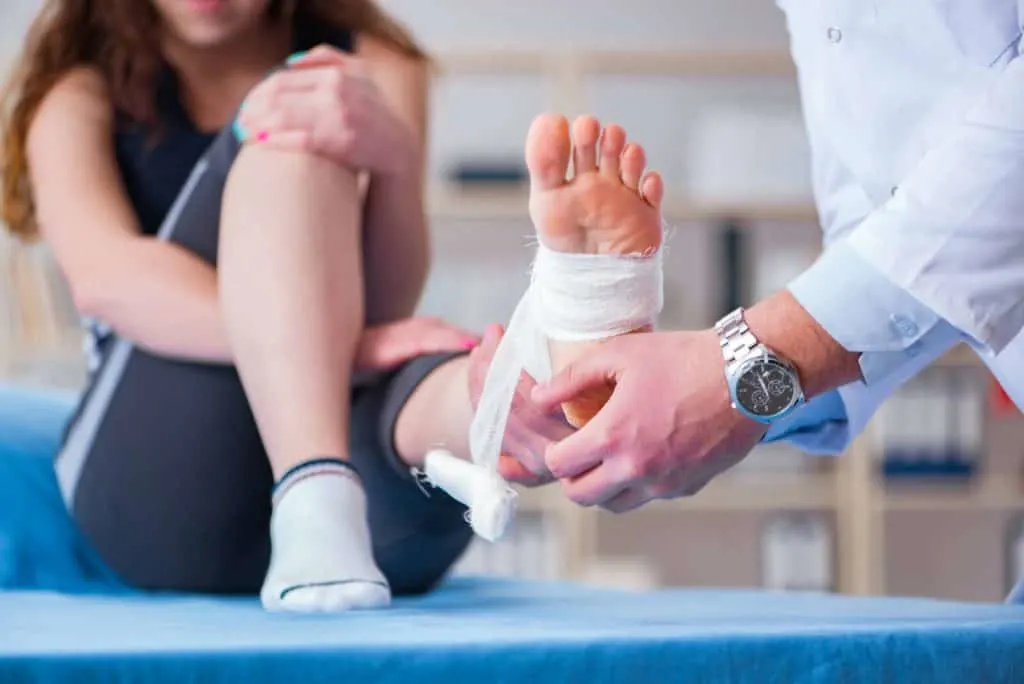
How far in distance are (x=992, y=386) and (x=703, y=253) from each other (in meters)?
0.76

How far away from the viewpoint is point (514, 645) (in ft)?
1.99

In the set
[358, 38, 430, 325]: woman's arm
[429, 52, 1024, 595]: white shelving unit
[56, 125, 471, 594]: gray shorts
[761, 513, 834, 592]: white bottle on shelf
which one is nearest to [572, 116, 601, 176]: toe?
[56, 125, 471, 594]: gray shorts

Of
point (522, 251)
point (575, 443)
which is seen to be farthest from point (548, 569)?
point (575, 443)

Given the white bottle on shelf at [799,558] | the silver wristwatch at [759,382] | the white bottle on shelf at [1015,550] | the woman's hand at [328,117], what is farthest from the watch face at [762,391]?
the white bottle on shelf at [1015,550]

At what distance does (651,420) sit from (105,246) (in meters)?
0.57

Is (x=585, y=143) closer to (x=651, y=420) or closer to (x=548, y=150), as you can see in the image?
(x=548, y=150)

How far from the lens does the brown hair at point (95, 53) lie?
4.05 feet

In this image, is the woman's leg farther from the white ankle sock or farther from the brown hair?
the brown hair

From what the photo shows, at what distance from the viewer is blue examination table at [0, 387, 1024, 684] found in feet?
1.91

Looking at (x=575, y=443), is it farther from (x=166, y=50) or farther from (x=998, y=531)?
(x=998, y=531)

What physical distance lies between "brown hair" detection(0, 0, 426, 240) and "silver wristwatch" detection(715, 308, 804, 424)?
685 mm

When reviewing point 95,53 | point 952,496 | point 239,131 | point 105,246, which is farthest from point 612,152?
point 952,496

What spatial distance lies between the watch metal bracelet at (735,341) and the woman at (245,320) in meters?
0.10

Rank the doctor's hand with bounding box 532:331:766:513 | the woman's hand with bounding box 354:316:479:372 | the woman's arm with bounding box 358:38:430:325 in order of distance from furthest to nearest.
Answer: the woman's arm with bounding box 358:38:430:325 → the woman's hand with bounding box 354:316:479:372 → the doctor's hand with bounding box 532:331:766:513
